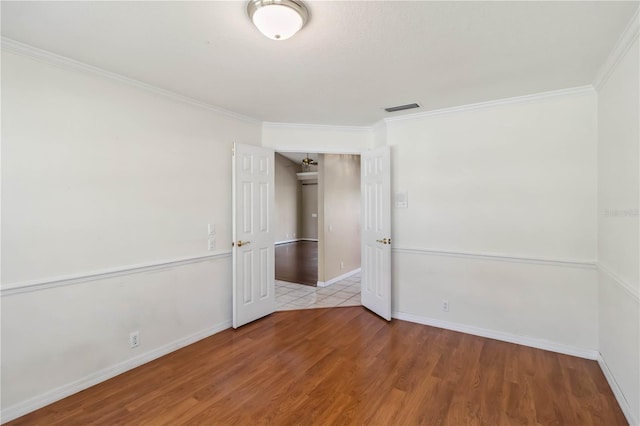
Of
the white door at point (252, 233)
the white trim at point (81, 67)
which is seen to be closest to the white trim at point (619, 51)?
the white door at point (252, 233)

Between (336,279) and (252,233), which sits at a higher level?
(252,233)

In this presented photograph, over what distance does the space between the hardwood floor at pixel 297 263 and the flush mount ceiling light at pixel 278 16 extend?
448 cm

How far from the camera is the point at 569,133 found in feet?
9.64

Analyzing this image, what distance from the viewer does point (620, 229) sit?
222cm

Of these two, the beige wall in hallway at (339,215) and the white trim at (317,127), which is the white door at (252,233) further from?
the beige wall in hallway at (339,215)

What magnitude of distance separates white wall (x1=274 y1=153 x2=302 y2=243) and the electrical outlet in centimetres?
800

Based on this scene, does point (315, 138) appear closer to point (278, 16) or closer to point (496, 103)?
point (496, 103)

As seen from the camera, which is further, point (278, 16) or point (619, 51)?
point (619, 51)

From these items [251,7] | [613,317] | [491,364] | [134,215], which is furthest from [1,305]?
[613,317]

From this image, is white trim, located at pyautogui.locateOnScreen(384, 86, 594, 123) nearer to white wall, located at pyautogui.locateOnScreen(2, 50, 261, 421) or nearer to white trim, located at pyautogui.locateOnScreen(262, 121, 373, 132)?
white trim, located at pyautogui.locateOnScreen(262, 121, 373, 132)

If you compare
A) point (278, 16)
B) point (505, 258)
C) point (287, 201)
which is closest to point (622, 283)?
point (505, 258)

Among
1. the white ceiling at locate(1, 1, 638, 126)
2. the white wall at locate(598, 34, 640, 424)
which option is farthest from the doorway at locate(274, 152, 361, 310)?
the white wall at locate(598, 34, 640, 424)

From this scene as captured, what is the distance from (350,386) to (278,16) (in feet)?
8.82

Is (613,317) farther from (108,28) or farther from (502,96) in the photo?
(108,28)
